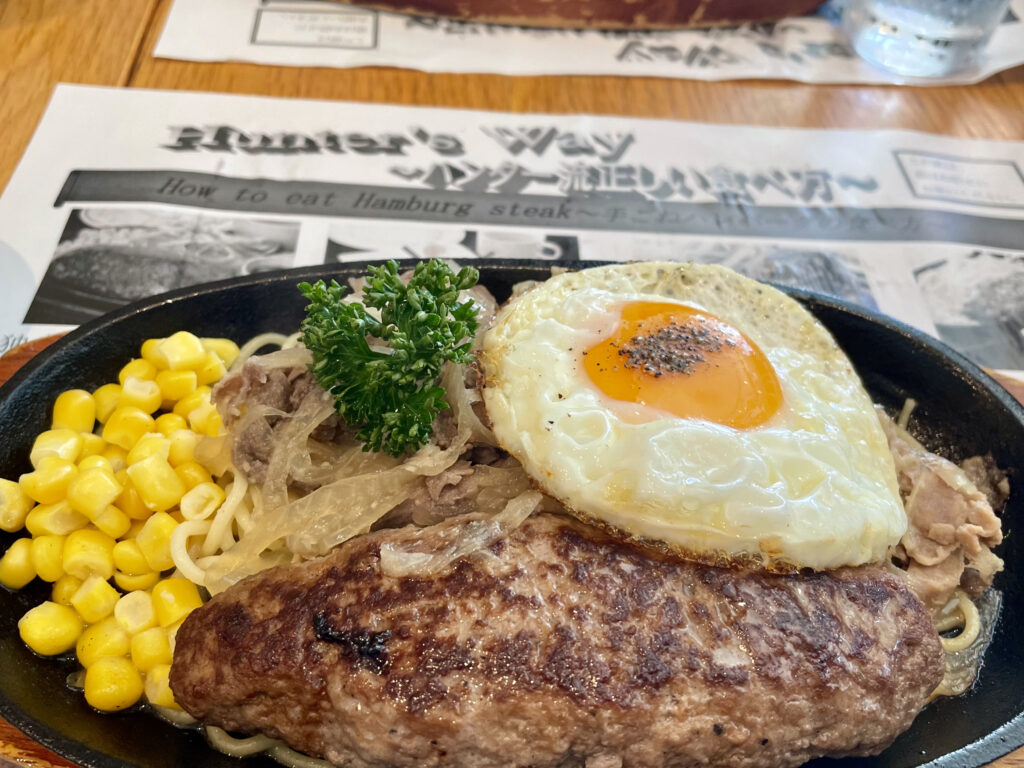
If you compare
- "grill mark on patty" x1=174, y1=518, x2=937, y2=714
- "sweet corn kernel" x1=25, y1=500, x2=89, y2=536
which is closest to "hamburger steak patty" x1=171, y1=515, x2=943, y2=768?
"grill mark on patty" x1=174, y1=518, x2=937, y2=714

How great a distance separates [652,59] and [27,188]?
3.56m

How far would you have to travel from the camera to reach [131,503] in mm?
2178

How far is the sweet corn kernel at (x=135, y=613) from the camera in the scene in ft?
6.57

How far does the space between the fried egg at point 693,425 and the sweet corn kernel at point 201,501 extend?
860mm

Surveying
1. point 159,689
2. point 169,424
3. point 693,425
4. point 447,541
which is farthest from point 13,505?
point 693,425

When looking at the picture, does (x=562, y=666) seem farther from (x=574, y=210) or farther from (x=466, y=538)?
(x=574, y=210)

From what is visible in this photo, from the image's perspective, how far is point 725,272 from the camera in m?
2.43

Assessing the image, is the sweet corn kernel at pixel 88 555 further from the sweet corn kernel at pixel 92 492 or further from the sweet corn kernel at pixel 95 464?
the sweet corn kernel at pixel 95 464

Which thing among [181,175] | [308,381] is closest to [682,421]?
[308,381]

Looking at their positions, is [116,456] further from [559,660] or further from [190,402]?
[559,660]

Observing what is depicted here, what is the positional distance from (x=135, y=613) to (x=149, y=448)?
0.47m

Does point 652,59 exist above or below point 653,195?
above

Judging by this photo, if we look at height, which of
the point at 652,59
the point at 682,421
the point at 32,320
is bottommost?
the point at 32,320

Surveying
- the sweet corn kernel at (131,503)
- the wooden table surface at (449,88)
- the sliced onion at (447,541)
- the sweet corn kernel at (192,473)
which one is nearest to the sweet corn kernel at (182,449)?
the sweet corn kernel at (192,473)
